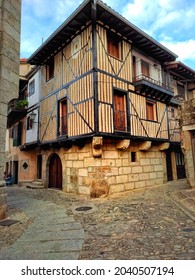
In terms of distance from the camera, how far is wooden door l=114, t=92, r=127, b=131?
8191 mm

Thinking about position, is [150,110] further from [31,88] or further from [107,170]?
[31,88]

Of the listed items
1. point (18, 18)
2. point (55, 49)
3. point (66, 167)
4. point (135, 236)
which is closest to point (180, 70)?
point (55, 49)

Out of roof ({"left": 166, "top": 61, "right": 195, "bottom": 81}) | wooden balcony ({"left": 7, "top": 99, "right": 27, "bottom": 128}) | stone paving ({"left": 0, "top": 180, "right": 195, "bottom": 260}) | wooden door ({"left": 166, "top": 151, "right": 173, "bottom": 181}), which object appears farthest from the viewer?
wooden balcony ({"left": 7, "top": 99, "right": 27, "bottom": 128})

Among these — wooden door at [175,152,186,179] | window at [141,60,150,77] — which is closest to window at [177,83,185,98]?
window at [141,60,150,77]

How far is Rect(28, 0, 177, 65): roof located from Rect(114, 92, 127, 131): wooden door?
114 inches

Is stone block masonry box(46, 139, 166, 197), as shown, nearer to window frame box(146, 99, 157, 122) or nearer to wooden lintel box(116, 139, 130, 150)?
wooden lintel box(116, 139, 130, 150)

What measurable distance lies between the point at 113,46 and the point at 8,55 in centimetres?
520

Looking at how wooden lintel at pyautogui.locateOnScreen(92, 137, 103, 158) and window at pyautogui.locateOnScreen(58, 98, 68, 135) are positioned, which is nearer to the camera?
wooden lintel at pyautogui.locateOnScreen(92, 137, 103, 158)

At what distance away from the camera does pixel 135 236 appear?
3535 mm

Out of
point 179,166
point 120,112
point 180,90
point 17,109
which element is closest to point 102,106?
point 120,112

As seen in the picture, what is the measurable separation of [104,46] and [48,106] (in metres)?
4.50

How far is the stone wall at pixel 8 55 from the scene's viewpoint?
4.94 metres

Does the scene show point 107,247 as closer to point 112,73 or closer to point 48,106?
point 112,73

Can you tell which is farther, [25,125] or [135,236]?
[25,125]
